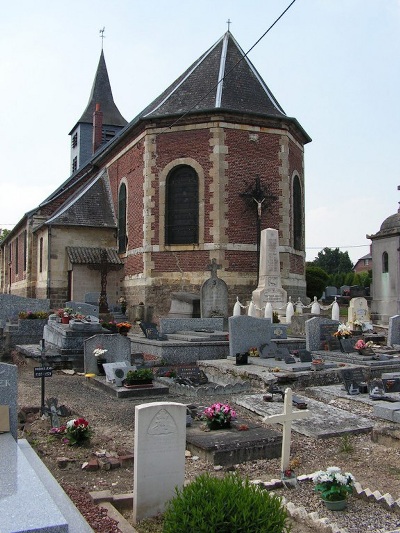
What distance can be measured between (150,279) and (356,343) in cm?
1017

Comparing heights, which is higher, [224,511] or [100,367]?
[100,367]

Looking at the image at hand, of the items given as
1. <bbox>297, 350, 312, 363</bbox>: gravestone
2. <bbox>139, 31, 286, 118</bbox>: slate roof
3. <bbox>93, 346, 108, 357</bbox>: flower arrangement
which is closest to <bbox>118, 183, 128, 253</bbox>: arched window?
<bbox>139, 31, 286, 118</bbox>: slate roof

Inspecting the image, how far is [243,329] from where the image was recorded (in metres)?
12.2

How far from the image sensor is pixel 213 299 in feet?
58.2

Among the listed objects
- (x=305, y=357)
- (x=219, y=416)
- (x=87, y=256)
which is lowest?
(x=219, y=416)

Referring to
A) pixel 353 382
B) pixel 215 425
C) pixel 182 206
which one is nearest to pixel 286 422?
pixel 215 425

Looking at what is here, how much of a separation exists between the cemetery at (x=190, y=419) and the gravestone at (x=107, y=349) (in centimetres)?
2

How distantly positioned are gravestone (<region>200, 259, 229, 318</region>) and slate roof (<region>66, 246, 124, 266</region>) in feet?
21.2

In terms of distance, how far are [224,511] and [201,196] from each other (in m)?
17.6

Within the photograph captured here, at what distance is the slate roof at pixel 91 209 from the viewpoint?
941 inches

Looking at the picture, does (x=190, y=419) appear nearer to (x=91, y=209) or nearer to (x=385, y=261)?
(x=91, y=209)

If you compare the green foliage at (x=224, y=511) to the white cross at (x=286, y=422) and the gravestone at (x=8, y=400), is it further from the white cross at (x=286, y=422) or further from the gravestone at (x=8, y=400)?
the gravestone at (x=8, y=400)

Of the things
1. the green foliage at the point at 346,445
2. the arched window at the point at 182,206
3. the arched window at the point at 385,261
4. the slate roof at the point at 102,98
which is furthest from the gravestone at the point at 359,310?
the slate roof at the point at 102,98

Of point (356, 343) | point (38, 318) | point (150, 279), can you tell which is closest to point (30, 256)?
point (150, 279)
